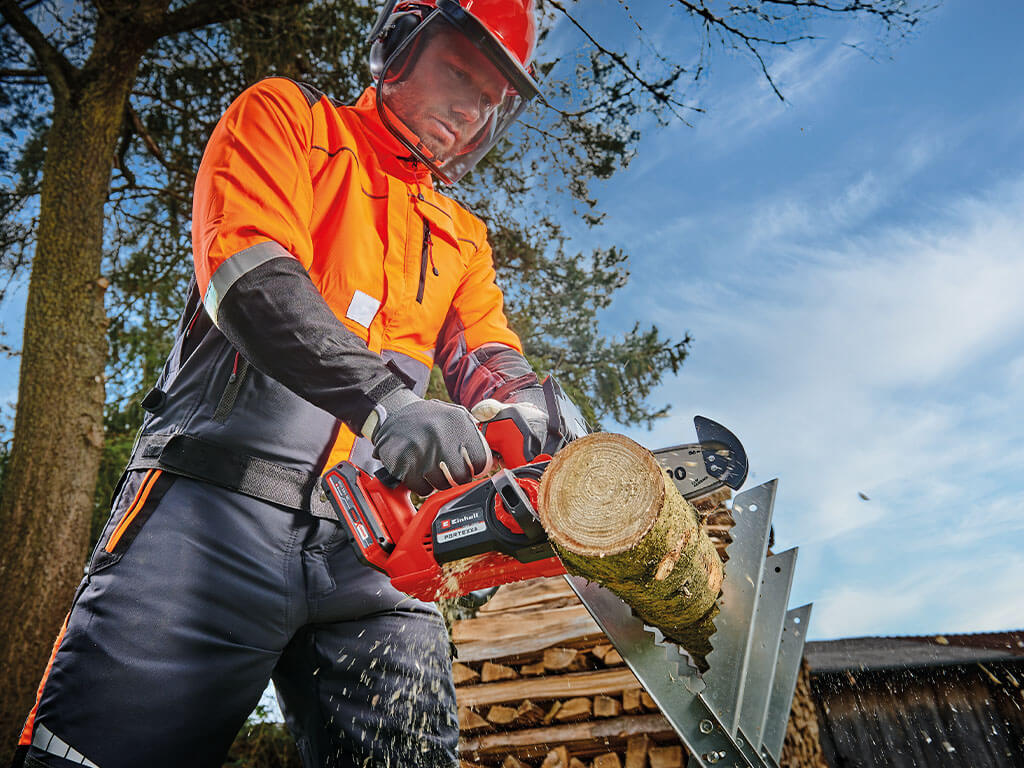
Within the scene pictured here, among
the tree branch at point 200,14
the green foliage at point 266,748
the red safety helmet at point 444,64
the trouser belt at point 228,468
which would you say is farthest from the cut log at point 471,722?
the tree branch at point 200,14

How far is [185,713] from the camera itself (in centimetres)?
147

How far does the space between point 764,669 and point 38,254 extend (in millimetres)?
4697

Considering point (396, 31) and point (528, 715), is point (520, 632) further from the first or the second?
point (396, 31)

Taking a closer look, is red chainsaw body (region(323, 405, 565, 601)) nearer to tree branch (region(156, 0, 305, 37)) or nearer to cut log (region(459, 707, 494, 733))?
cut log (region(459, 707, 494, 733))

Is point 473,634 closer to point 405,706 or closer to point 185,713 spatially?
point 405,706

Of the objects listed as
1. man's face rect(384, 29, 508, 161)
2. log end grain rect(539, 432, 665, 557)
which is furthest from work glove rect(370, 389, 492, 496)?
man's face rect(384, 29, 508, 161)

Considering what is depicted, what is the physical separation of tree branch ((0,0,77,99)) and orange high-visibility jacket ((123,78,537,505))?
3620mm

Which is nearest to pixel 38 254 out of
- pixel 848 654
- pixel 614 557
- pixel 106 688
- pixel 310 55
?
pixel 310 55

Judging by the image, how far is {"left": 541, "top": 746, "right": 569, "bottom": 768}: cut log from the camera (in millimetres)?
2848

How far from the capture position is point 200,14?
4.70 metres

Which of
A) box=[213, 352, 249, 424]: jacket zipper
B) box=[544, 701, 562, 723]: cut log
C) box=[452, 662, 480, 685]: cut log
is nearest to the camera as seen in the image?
box=[213, 352, 249, 424]: jacket zipper

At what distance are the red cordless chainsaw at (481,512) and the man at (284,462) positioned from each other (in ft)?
0.20

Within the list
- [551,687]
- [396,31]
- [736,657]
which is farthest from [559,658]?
[396,31]

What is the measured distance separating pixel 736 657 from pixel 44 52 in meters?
5.56
